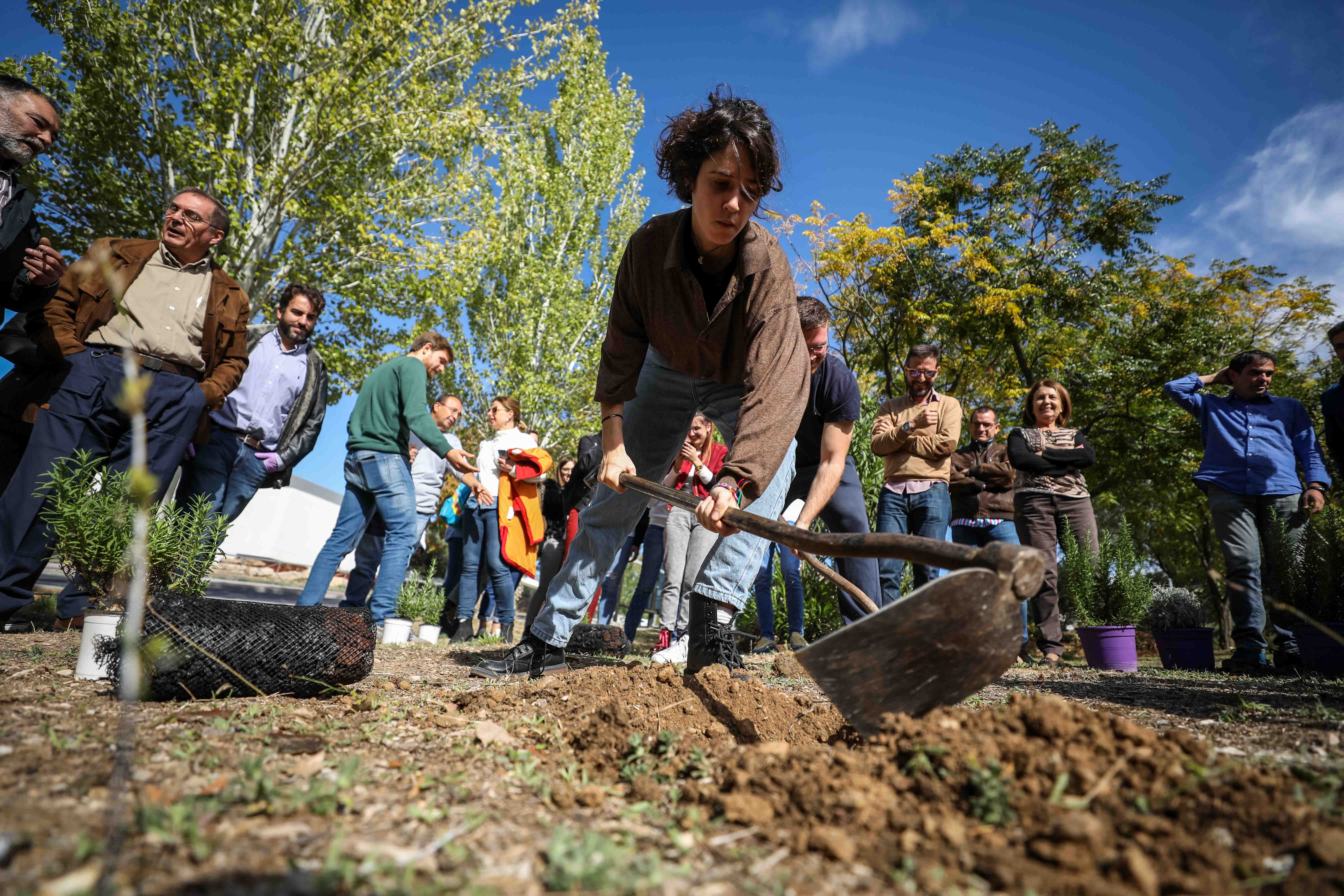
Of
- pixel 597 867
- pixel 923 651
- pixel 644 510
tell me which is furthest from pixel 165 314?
pixel 923 651

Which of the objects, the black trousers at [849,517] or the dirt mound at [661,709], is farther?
the black trousers at [849,517]

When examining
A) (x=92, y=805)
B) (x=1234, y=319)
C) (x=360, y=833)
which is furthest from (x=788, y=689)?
(x=1234, y=319)

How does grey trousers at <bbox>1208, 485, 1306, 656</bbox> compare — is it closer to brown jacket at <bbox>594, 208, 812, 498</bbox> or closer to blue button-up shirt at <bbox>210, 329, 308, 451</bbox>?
brown jacket at <bbox>594, 208, 812, 498</bbox>

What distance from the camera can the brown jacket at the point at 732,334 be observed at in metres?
2.54

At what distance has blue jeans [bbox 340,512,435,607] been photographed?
5.30m

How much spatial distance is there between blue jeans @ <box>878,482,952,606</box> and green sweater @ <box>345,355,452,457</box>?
10.8 feet

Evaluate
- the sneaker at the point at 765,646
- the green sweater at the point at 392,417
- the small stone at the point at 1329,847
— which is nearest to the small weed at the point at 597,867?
the small stone at the point at 1329,847

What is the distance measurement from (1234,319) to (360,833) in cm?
1809

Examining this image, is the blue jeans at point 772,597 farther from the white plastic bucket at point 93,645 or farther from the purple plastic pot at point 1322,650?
the white plastic bucket at point 93,645

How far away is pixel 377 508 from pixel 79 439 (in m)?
1.86

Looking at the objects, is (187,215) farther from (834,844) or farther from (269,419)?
(834,844)

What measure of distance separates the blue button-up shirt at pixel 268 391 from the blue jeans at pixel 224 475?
0.37 feet

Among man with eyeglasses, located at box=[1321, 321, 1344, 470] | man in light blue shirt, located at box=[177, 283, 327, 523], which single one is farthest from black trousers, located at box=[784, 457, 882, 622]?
man in light blue shirt, located at box=[177, 283, 327, 523]

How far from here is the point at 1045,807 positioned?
1.24m
